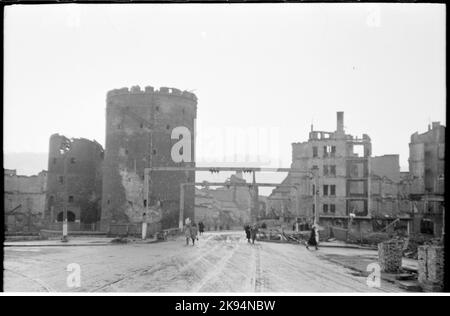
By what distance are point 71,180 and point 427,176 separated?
33700mm

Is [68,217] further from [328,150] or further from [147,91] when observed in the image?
[328,150]

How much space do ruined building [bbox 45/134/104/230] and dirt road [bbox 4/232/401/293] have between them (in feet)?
86.4

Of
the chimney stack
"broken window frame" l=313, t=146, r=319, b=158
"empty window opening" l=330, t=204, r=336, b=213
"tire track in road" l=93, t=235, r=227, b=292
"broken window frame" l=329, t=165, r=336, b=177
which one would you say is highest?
the chimney stack

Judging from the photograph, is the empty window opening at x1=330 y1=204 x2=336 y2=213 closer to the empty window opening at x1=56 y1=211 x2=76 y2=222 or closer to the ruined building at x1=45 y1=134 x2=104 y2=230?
the ruined building at x1=45 y1=134 x2=104 y2=230

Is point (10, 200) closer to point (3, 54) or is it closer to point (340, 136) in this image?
point (340, 136)

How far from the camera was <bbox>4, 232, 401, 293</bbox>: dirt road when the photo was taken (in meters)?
10.8

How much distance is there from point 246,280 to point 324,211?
3733 cm

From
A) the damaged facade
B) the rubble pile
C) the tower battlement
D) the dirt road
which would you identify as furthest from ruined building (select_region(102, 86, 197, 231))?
the rubble pile

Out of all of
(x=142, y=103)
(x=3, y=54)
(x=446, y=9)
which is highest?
(x=142, y=103)

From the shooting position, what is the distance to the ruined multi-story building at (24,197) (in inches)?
1986
